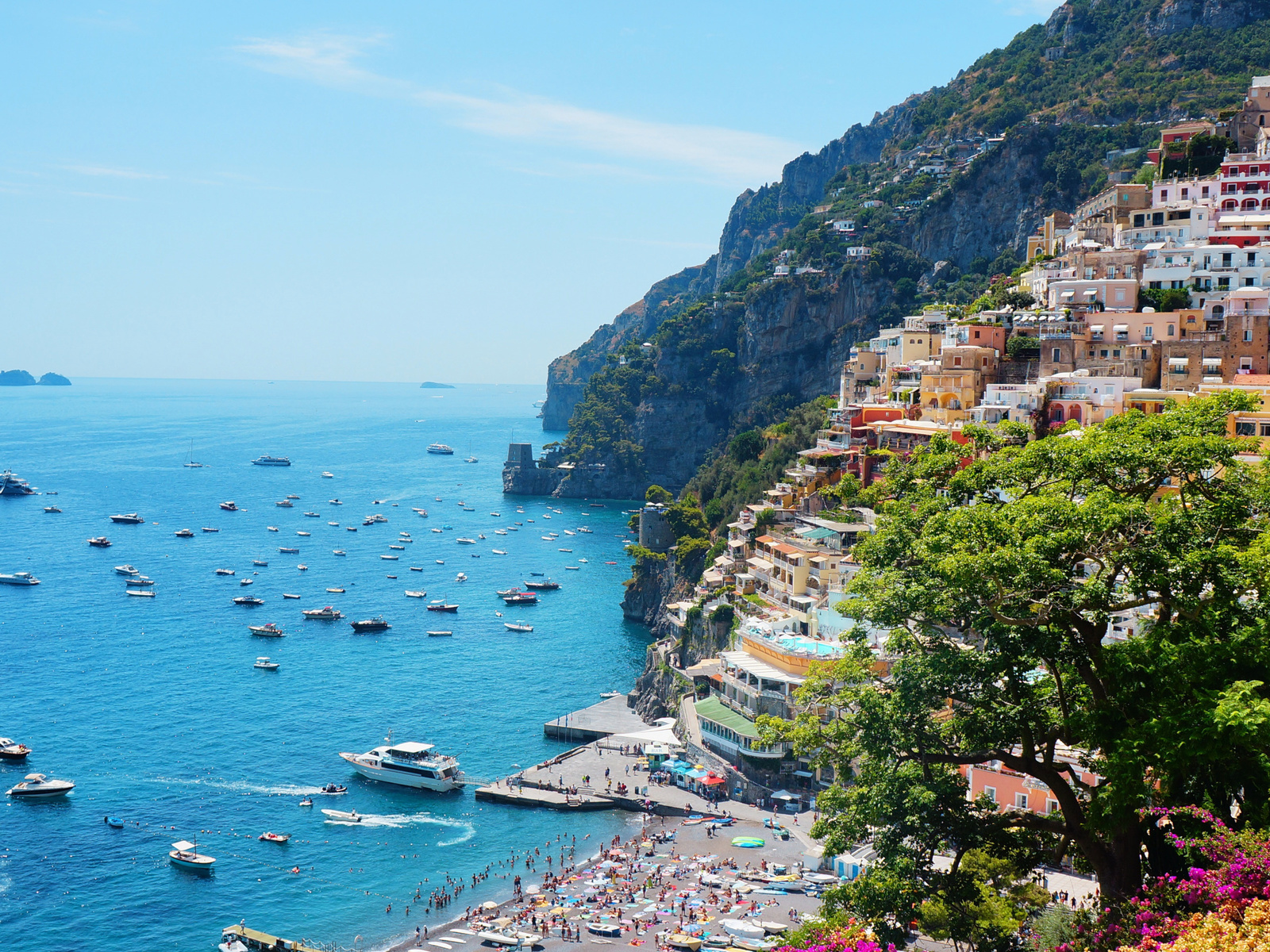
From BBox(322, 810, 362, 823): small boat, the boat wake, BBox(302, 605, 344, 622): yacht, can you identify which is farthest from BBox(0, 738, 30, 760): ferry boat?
BBox(302, 605, 344, 622): yacht

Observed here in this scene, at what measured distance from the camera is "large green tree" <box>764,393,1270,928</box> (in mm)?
20328

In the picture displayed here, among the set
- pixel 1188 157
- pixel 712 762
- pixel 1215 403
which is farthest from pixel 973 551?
pixel 1188 157

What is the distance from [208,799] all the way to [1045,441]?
42903 mm

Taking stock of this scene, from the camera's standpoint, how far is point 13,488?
155625mm

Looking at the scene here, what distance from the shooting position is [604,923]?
41.1 meters

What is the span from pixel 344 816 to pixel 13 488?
122030 millimetres

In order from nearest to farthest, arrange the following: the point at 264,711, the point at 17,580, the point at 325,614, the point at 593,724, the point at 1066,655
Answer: the point at 1066,655, the point at 593,724, the point at 264,711, the point at 325,614, the point at 17,580

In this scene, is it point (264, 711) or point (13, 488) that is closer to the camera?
point (264, 711)

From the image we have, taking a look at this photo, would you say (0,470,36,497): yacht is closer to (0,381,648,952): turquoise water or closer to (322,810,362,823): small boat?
(0,381,648,952): turquoise water

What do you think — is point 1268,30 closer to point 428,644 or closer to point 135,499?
point 428,644

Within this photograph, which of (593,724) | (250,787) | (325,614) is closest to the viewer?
(250,787)

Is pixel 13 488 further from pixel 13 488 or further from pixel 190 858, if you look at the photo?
pixel 190 858

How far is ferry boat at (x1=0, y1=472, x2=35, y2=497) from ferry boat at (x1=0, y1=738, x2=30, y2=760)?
348ft

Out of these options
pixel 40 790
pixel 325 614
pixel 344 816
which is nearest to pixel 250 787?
pixel 344 816
